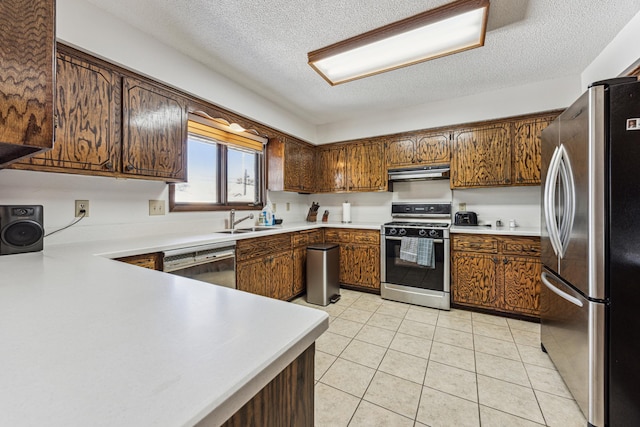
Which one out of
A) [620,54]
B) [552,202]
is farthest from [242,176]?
[620,54]

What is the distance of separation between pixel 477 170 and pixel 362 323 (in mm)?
2138

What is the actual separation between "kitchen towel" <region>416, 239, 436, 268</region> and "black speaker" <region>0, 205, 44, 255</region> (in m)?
3.04

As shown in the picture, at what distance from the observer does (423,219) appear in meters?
3.52

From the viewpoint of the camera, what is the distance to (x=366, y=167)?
3.71m

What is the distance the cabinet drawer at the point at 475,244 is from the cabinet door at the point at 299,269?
67.6 inches

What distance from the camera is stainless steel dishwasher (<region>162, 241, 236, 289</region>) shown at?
1.83m

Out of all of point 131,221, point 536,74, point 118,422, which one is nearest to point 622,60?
point 536,74

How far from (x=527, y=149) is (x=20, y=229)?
4.12 meters

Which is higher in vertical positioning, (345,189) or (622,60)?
(622,60)

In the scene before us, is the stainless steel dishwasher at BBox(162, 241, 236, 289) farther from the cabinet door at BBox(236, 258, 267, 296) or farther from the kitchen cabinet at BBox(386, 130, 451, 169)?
the kitchen cabinet at BBox(386, 130, 451, 169)

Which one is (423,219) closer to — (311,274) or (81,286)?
(311,274)

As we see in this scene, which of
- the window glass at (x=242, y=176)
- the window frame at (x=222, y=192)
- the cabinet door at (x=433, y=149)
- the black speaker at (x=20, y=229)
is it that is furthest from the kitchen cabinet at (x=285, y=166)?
the black speaker at (x=20, y=229)

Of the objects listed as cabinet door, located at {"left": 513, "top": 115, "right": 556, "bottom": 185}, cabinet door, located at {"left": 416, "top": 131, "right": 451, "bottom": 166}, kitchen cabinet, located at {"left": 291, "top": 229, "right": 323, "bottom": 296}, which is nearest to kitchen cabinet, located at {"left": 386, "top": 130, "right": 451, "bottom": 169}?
cabinet door, located at {"left": 416, "top": 131, "right": 451, "bottom": 166}

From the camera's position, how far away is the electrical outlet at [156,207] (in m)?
2.25
